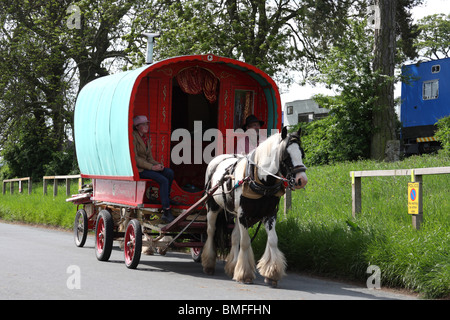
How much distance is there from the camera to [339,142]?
20.3 metres

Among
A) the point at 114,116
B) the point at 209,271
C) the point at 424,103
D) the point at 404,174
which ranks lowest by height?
the point at 209,271

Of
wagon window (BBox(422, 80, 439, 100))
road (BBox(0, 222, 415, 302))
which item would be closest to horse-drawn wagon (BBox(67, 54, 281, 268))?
road (BBox(0, 222, 415, 302))

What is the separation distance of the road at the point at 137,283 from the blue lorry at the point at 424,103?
1430 centimetres

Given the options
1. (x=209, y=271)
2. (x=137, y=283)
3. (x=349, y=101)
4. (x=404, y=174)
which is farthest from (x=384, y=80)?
(x=137, y=283)

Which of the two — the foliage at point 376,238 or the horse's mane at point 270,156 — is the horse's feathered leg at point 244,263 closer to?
the horse's mane at point 270,156

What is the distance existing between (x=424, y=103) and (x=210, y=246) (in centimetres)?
1603

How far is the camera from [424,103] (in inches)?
915

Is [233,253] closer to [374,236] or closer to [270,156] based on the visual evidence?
[270,156]

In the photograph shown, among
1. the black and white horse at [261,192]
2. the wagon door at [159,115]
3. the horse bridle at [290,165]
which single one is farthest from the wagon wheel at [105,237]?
the horse bridle at [290,165]

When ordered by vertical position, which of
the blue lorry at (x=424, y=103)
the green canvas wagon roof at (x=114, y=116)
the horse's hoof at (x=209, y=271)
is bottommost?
the horse's hoof at (x=209, y=271)

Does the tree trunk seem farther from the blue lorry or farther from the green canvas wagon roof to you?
the green canvas wagon roof

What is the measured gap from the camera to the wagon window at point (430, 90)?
22.8 meters

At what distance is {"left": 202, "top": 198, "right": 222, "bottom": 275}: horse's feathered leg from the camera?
925 centimetres
